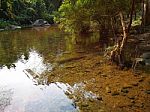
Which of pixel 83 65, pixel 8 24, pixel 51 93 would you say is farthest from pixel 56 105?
pixel 8 24

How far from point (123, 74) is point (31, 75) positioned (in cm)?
487

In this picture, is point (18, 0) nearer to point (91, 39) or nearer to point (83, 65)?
point (91, 39)

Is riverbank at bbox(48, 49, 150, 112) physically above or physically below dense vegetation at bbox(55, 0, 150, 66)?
below

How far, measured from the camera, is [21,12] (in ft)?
243

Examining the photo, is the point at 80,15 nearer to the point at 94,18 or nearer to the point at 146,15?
the point at 94,18

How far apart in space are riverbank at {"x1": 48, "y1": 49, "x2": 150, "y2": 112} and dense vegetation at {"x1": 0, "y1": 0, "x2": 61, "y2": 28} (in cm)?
4543

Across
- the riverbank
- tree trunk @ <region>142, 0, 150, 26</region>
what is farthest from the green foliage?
the riverbank

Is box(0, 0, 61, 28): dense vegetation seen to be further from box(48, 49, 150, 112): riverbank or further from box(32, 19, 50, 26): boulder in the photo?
box(48, 49, 150, 112): riverbank

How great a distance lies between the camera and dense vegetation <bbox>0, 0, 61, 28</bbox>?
66.2 metres

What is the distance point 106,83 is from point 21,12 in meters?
62.2

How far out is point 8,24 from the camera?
207 feet

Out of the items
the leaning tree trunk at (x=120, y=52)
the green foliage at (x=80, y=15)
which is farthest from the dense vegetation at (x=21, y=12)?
the leaning tree trunk at (x=120, y=52)

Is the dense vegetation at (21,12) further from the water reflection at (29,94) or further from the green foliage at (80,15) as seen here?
the water reflection at (29,94)

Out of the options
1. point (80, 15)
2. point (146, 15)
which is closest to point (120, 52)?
point (80, 15)
